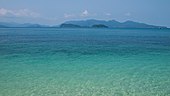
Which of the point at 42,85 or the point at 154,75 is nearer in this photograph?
the point at 42,85

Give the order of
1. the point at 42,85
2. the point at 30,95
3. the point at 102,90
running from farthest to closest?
the point at 42,85 < the point at 102,90 < the point at 30,95

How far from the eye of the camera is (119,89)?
1353cm

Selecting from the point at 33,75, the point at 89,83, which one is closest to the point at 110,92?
the point at 89,83

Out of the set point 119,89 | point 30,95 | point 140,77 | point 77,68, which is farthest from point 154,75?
point 30,95

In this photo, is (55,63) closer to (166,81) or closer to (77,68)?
(77,68)

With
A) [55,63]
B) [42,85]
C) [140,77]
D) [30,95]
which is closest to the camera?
[30,95]

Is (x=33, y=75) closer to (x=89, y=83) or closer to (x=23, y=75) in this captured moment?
(x=23, y=75)

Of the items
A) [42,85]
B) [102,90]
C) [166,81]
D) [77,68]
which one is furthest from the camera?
[77,68]

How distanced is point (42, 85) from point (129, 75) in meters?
6.56

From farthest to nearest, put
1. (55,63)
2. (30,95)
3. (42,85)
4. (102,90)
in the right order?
(55,63) < (42,85) < (102,90) < (30,95)

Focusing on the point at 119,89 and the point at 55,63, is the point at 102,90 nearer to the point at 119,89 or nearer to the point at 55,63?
the point at 119,89

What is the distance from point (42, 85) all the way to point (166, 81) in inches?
315

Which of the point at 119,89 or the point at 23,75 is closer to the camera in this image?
the point at 119,89

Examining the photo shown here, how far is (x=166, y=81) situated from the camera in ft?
51.3
